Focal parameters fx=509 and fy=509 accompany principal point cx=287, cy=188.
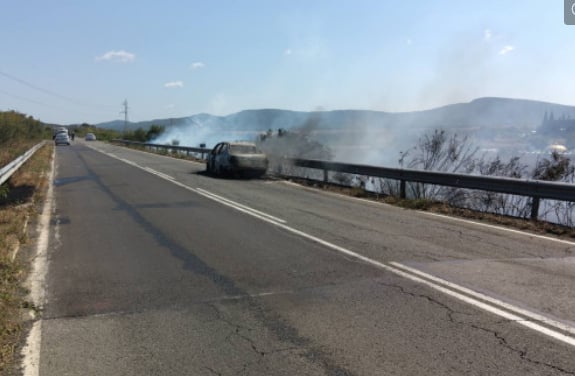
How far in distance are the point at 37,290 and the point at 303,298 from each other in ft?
9.87

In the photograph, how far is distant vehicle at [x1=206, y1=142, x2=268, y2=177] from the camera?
781 inches

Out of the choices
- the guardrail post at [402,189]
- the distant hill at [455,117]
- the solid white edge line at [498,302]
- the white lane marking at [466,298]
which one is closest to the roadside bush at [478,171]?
the guardrail post at [402,189]

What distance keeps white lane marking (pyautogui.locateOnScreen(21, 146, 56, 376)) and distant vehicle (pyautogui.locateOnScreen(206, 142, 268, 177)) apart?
30.9 feet

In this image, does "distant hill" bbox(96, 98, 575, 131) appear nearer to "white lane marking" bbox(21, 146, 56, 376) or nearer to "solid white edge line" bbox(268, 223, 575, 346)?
"solid white edge line" bbox(268, 223, 575, 346)

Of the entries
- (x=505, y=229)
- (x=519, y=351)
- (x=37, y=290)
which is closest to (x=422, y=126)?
(x=505, y=229)

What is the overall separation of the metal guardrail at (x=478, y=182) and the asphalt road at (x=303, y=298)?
1.56 meters

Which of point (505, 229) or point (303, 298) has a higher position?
point (505, 229)

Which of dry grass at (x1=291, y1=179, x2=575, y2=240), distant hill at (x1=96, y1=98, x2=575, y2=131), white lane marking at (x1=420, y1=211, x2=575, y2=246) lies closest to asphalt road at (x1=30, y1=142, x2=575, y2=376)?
white lane marking at (x1=420, y1=211, x2=575, y2=246)

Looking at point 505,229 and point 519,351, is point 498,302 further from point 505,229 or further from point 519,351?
point 505,229

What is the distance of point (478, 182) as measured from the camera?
467 inches

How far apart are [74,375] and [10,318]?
1503mm

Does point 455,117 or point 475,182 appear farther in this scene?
point 455,117

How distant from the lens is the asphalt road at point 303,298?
391cm

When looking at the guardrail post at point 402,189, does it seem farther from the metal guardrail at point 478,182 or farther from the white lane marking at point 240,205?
the white lane marking at point 240,205
